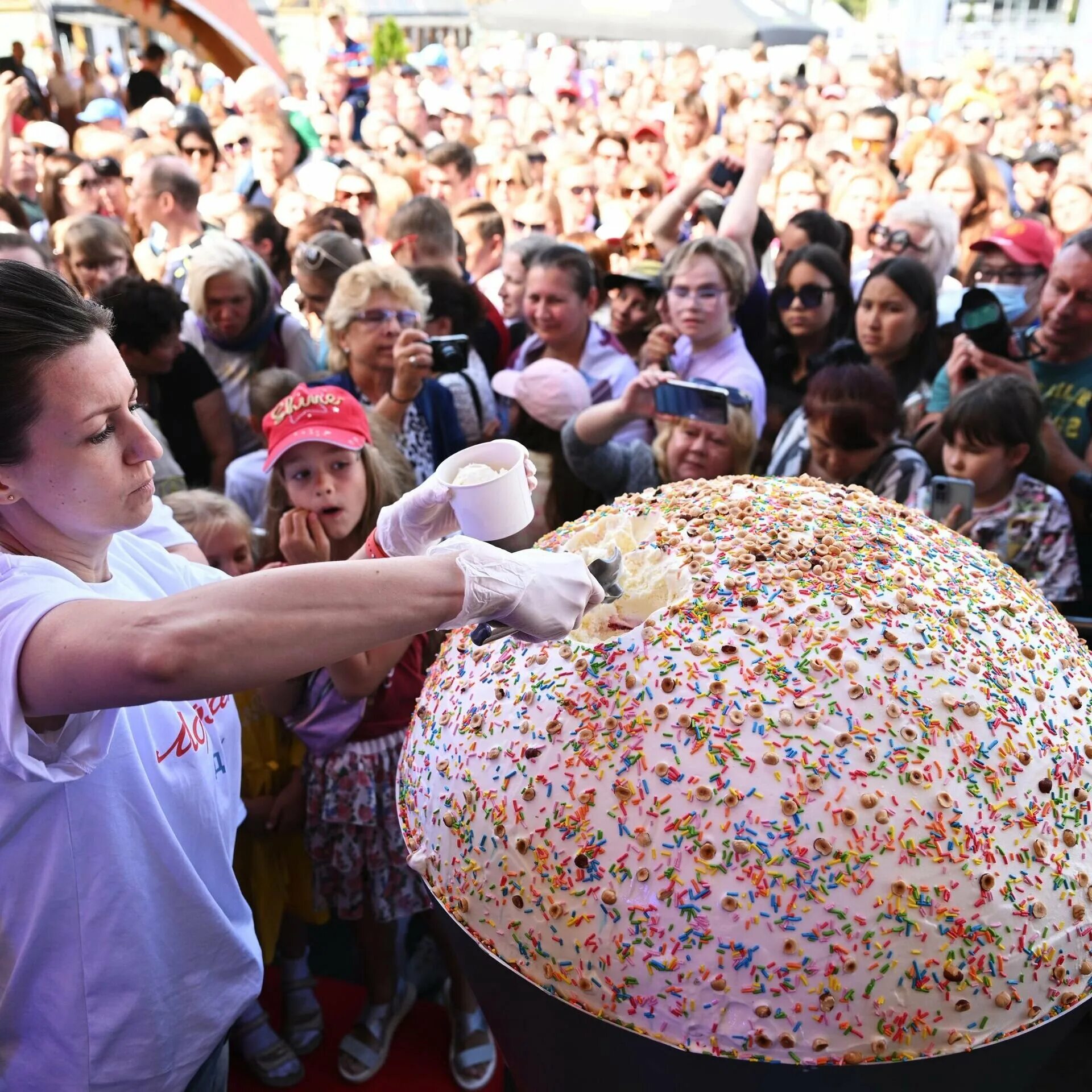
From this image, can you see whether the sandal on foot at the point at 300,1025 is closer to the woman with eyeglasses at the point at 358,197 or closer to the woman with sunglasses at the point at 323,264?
the woman with sunglasses at the point at 323,264

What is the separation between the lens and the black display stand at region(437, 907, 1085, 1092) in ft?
4.66

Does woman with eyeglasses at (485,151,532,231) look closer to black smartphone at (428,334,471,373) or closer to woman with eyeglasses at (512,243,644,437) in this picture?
woman with eyeglasses at (512,243,644,437)

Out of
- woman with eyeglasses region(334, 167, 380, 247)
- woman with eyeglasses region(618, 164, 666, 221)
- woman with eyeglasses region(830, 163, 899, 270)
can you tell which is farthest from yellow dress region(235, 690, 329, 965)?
woman with eyeglasses region(618, 164, 666, 221)

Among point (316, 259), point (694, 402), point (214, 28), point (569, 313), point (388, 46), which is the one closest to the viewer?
point (694, 402)

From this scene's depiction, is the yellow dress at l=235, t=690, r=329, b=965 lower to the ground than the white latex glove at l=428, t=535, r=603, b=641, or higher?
lower

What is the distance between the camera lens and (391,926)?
279cm

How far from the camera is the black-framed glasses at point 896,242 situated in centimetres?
464

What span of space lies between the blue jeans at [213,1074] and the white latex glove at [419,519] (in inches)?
36.5

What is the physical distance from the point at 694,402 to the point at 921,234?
2180 mm

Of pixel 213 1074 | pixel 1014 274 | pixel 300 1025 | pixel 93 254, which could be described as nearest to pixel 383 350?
pixel 93 254

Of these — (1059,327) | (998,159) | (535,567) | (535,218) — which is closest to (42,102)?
(535,218)

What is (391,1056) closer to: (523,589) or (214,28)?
(523,589)

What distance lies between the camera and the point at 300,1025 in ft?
9.26

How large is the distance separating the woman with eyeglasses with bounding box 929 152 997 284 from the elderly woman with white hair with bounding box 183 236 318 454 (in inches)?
147
